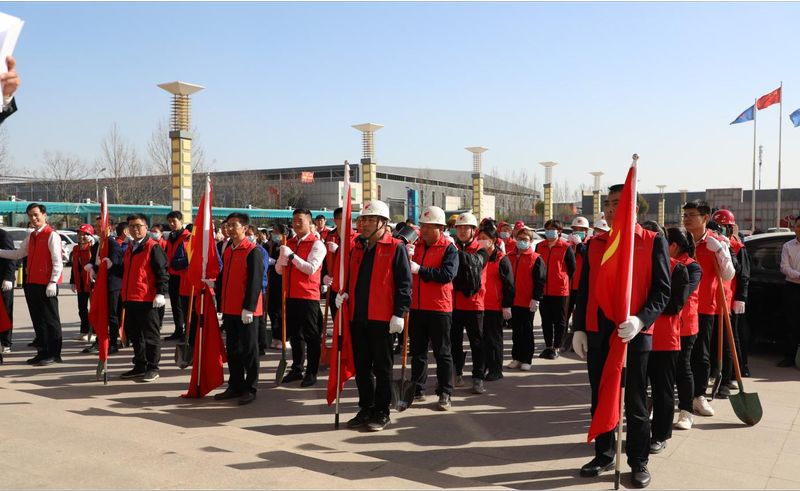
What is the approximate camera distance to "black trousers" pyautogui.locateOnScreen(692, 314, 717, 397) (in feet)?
21.3

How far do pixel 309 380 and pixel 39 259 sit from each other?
13.0 feet

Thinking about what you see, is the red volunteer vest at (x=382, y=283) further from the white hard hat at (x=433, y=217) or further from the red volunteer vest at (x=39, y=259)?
the red volunteer vest at (x=39, y=259)

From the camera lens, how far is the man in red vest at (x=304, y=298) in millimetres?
7715

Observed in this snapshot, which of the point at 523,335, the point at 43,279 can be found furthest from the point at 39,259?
the point at 523,335

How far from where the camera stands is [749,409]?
19.6 ft

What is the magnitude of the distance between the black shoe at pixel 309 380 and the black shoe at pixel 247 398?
83 centimetres

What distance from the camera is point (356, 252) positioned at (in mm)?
6227

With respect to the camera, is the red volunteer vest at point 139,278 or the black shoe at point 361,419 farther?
the red volunteer vest at point 139,278

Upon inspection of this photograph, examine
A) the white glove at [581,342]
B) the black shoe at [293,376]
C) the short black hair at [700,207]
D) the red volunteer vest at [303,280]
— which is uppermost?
the short black hair at [700,207]

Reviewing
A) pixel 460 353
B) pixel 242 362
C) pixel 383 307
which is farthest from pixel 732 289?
pixel 242 362

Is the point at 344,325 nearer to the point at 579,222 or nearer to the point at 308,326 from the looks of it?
the point at 308,326

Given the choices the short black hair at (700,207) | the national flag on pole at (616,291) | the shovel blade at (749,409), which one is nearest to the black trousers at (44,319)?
the national flag on pole at (616,291)

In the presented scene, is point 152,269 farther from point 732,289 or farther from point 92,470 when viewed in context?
point 732,289

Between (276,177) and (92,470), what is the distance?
72.4m
